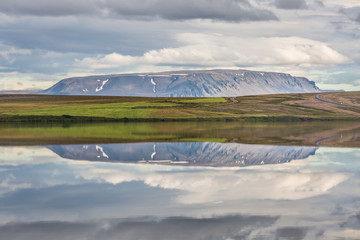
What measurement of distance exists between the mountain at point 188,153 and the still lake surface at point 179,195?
0.47ft

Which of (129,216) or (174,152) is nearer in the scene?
(129,216)

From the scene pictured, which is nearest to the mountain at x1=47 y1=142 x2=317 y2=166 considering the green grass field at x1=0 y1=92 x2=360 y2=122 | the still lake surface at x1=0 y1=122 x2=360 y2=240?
the still lake surface at x1=0 y1=122 x2=360 y2=240

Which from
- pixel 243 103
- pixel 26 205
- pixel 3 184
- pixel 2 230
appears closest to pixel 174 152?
pixel 3 184

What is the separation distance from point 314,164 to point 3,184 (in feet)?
66.3

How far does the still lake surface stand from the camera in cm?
1723

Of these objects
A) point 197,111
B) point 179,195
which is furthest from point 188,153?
point 197,111

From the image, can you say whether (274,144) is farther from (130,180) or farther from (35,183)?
(35,183)

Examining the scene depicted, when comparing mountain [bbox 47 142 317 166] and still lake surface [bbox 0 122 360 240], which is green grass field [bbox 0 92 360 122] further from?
still lake surface [bbox 0 122 360 240]

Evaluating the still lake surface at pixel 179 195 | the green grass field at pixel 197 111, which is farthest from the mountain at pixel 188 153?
the green grass field at pixel 197 111

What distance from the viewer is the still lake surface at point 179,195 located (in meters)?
17.2

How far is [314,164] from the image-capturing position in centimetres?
3381

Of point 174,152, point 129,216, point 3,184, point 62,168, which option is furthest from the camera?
point 174,152

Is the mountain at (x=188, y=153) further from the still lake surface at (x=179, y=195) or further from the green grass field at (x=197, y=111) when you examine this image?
the green grass field at (x=197, y=111)

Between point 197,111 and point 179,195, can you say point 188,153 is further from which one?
point 197,111
